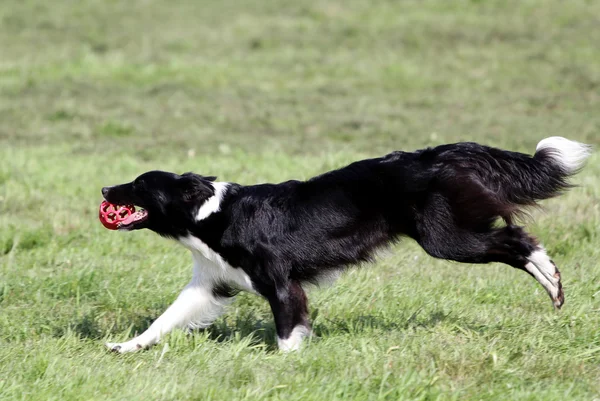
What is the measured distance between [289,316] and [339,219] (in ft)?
1.89

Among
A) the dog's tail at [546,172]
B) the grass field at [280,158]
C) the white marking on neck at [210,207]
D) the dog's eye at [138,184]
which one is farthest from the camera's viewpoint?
the dog's eye at [138,184]

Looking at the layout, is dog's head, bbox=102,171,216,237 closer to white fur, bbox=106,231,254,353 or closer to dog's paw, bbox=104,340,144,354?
white fur, bbox=106,231,254,353

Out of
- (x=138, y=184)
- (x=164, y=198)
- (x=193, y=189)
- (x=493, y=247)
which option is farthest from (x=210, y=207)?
(x=493, y=247)

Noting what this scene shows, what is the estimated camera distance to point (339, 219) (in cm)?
468

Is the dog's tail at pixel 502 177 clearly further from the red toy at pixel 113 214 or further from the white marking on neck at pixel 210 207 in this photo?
the red toy at pixel 113 214

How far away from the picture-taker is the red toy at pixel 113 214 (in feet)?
16.3

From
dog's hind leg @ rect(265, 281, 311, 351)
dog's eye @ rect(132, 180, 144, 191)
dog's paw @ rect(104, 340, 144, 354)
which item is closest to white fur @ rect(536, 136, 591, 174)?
dog's hind leg @ rect(265, 281, 311, 351)

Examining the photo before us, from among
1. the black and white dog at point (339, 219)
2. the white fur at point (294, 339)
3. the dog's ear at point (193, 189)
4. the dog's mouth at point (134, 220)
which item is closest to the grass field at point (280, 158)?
the white fur at point (294, 339)

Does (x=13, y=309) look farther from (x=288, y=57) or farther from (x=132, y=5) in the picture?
(x=132, y=5)

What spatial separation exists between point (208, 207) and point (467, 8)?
12911 millimetres

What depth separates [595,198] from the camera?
7230 millimetres

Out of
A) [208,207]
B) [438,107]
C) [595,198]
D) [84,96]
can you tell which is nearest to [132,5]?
[84,96]

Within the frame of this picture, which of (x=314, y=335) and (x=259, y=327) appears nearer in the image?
(x=314, y=335)

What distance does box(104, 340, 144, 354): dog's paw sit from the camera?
4598 millimetres
